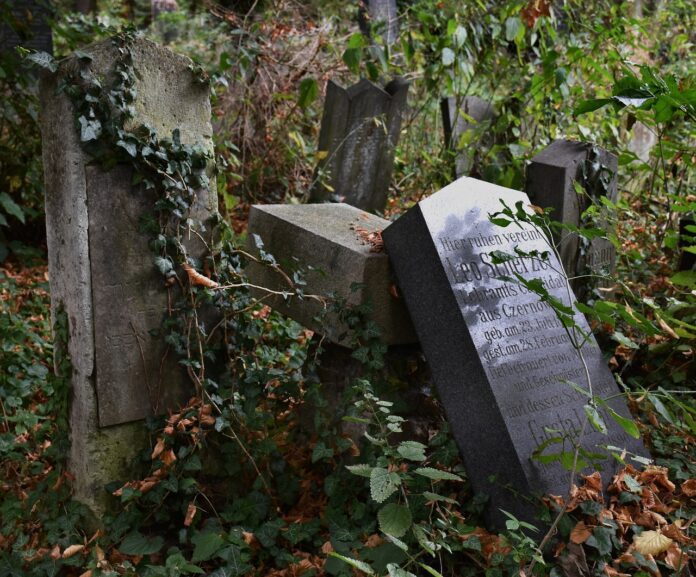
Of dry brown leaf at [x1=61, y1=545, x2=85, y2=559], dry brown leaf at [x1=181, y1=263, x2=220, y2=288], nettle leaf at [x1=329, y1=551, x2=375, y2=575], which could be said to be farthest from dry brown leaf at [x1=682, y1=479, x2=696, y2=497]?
dry brown leaf at [x1=61, y1=545, x2=85, y2=559]

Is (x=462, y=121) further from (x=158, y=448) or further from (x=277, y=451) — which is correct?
(x=158, y=448)

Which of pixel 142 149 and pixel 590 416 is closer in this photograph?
pixel 590 416

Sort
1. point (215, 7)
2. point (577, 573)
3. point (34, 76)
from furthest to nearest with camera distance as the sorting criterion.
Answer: point (215, 7), point (34, 76), point (577, 573)

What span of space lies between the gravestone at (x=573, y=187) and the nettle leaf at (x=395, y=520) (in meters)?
2.22

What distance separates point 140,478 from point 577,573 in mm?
1803

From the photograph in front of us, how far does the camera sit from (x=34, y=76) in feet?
20.3

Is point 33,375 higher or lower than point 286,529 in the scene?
higher

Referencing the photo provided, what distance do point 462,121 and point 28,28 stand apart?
145 inches

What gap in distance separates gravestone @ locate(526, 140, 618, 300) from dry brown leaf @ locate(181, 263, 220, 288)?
2.14 meters

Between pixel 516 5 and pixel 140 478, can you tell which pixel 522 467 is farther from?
pixel 516 5

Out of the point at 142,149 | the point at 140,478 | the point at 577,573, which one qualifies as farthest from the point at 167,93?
the point at 577,573

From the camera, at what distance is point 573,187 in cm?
431

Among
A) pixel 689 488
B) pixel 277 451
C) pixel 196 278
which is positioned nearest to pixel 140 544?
pixel 277 451

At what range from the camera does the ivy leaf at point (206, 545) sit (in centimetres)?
275
